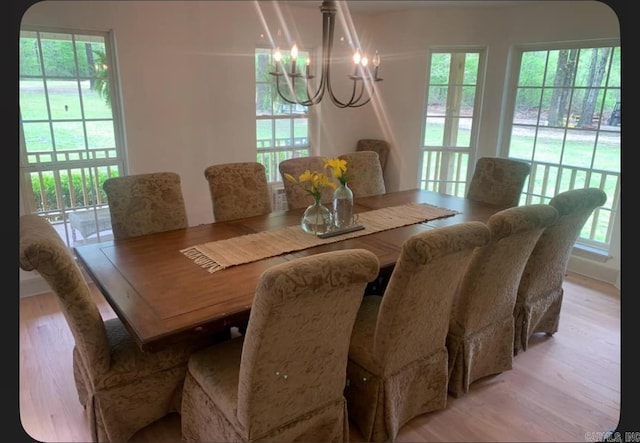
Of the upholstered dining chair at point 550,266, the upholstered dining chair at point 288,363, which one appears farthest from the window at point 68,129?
the upholstered dining chair at point 550,266

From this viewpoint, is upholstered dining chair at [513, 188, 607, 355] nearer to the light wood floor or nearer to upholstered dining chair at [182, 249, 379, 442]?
the light wood floor

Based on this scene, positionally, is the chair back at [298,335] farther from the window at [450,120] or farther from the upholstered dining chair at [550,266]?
the window at [450,120]

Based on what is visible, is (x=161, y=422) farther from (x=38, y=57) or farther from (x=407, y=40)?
(x=407, y=40)

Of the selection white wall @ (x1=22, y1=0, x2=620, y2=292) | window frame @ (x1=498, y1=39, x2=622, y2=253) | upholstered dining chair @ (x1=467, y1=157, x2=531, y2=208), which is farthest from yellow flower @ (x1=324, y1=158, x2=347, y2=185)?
window frame @ (x1=498, y1=39, x2=622, y2=253)

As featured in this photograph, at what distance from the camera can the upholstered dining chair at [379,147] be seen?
15.9 feet

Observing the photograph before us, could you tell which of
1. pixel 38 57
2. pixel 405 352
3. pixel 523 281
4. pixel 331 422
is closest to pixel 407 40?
pixel 523 281

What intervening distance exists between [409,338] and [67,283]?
4.45 ft

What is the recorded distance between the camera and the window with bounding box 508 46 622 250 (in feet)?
11.7

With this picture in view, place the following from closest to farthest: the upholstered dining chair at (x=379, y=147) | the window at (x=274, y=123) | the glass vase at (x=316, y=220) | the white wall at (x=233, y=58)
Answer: the glass vase at (x=316, y=220) < the white wall at (x=233, y=58) < the window at (x=274, y=123) < the upholstered dining chair at (x=379, y=147)

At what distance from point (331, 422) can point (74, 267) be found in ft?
3.80

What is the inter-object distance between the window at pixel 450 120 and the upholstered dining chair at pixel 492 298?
249 centimetres

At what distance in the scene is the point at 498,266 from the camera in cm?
206

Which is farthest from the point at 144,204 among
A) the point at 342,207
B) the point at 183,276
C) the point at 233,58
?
the point at 233,58

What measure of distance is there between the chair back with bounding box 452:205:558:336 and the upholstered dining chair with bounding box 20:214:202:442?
51.6 inches
